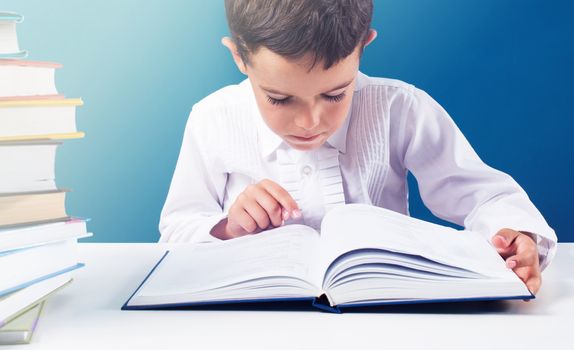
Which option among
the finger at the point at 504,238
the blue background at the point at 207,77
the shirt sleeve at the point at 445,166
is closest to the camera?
the finger at the point at 504,238

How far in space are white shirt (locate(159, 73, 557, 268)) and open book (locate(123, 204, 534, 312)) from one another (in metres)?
0.49

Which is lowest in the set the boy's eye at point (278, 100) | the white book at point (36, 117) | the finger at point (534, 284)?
the finger at point (534, 284)

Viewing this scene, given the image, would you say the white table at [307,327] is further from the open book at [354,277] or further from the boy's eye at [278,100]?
the boy's eye at [278,100]

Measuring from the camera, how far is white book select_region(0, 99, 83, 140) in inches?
24.5

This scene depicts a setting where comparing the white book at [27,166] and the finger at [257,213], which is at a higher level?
the white book at [27,166]

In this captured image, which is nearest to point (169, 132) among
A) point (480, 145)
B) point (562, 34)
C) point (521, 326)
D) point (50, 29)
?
point (50, 29)

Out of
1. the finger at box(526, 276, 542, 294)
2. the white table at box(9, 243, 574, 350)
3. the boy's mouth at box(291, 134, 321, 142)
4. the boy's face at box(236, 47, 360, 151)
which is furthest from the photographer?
the boy's mouth at box(291, 134, 321, 142)

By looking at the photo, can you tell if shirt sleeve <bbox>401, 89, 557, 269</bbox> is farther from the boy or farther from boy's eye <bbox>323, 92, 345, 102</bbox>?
boy's eye <bbox>323, 92, 345, 102</bbox>

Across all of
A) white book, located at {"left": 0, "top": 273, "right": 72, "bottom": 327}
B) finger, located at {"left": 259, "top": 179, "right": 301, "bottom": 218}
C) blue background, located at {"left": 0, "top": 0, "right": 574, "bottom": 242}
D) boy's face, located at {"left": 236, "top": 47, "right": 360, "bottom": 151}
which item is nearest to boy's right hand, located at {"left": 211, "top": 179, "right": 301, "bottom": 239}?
finger, located at {"left": 259, "top": 179, "right": 301, "bottom": 218}

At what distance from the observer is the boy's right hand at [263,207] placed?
3.29 ft

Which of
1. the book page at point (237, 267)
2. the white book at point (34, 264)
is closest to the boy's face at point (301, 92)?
the book page at point (237, 267)

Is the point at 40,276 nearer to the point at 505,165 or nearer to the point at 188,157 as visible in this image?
the point at 188,157

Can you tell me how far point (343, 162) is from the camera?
132 centimetres

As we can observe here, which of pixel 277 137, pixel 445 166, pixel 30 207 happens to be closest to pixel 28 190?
pixel 30 207
